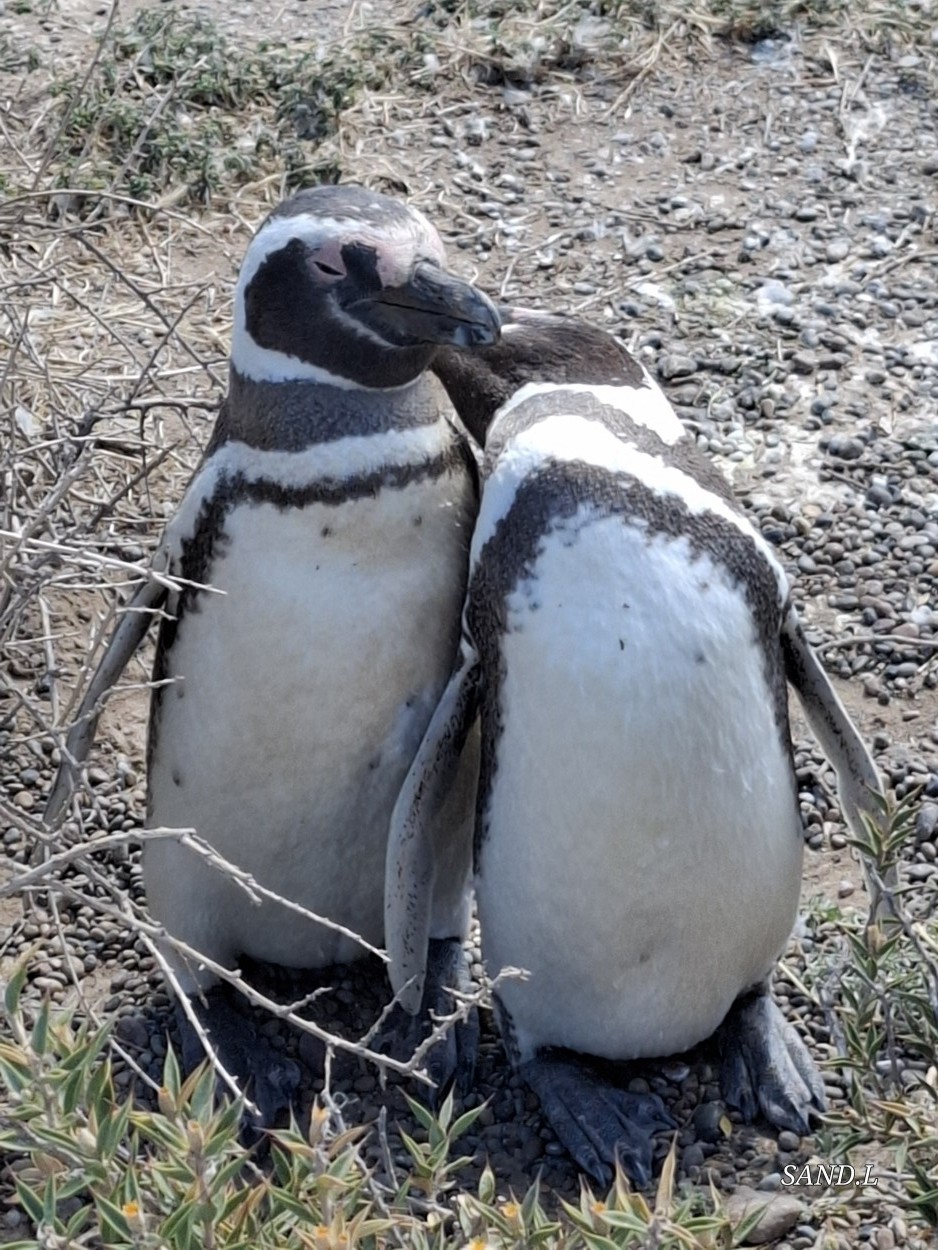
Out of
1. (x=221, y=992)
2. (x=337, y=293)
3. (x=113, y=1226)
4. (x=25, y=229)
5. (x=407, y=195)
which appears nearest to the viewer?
(x=113, y=1226)

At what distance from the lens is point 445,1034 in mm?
2807

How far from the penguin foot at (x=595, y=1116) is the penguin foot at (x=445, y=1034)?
0.36 ft

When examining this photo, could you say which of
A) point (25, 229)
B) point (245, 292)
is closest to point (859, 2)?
point (25, 229)

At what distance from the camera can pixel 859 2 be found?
5887 millimetres

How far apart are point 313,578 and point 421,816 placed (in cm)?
37

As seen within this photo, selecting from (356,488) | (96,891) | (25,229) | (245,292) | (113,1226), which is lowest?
(96,891)

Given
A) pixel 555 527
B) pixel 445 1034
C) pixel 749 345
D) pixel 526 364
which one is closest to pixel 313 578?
pixel 555 527

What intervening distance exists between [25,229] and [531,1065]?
2689 millimetres

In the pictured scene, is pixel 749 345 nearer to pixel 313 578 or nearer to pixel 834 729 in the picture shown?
pixel 834 729

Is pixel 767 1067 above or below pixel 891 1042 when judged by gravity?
below

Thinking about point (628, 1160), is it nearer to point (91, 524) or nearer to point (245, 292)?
point (245, 292)

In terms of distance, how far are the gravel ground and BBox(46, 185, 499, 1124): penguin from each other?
1.09ft

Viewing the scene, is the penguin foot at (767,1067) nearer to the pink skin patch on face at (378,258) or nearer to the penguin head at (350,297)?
the penguin head at (350,297)

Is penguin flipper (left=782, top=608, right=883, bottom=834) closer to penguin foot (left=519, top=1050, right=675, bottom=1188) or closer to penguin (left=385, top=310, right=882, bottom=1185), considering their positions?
penguin (left=385, top=310, right=882, bottom=1185)
